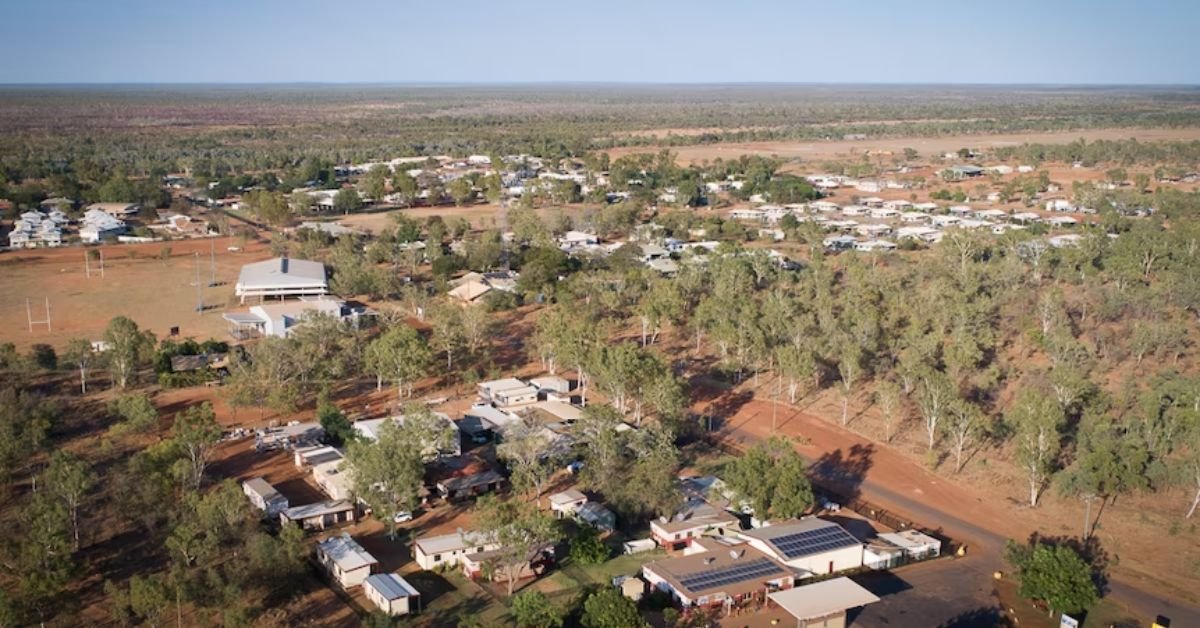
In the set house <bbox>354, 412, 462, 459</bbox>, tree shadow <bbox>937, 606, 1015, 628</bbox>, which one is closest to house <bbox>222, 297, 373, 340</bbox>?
house <bbox>354, 412, 462, 459</bbox>

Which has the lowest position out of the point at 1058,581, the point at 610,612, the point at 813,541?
the point at 813,541

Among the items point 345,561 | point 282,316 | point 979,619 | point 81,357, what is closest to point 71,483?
point 345,561

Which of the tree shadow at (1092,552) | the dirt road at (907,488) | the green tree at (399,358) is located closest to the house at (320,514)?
the green tree at (399,358)

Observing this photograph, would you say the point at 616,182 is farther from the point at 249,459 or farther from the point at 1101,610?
the point at 1101,610

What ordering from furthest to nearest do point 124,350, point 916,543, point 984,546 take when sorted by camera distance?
point 124,350 → point 984,546 → point 916,543

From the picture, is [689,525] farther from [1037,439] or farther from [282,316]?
[282,316]

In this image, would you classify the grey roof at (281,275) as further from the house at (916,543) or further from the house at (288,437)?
the house at (916,543)
